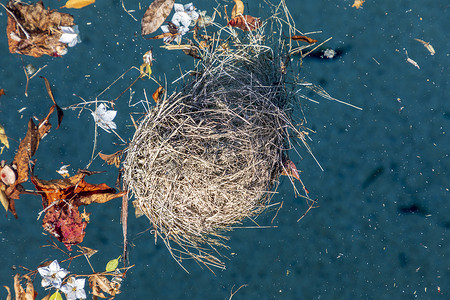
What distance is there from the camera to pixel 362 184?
1.03m

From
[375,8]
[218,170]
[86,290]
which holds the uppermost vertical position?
[375,8]

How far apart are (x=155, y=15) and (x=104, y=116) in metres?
0.34

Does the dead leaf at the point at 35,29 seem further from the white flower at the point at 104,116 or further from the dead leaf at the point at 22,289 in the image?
the dead leaf at the point at 22,289

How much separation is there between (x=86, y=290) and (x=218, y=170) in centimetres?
58

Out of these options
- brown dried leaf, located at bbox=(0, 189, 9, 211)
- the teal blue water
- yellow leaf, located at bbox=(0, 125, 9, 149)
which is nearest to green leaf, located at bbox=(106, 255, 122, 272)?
the teal blue water

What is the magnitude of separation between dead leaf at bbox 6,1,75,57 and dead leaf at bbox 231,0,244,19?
1.57 ft

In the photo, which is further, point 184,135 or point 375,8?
point 375,8

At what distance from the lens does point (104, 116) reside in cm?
101

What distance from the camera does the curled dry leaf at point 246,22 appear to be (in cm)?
100

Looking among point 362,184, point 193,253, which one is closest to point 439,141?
point 362,184

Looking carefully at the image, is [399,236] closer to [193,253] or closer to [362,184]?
[362,184]

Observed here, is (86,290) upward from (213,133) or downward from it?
downward

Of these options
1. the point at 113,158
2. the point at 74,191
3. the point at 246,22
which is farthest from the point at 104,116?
the point at 246,22

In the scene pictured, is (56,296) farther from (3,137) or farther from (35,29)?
(35,29)
